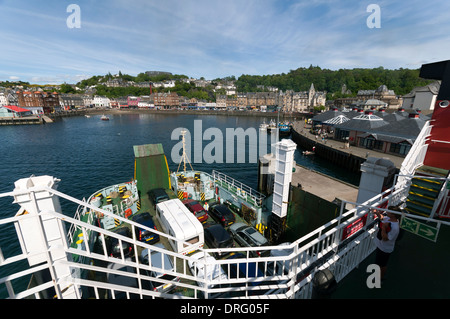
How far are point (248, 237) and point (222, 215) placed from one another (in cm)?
321

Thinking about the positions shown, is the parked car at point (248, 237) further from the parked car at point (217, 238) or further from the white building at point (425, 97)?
the white building at point (425, 97)

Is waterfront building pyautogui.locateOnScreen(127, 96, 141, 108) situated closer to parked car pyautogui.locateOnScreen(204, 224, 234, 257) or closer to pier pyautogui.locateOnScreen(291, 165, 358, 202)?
pier pyautogui.locateOnScreen(291, 165, 358, 202)

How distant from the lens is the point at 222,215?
15844 mm

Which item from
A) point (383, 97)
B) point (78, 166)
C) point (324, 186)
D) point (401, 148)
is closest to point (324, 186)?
A: point (324, 186)

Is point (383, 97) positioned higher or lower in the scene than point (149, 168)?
higher

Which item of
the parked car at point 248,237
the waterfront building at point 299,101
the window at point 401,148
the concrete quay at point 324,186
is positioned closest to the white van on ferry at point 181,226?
the parked car at point 248,237

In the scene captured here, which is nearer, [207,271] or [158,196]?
[207,271]

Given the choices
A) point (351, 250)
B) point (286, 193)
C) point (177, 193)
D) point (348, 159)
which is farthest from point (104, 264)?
point (348, 159)

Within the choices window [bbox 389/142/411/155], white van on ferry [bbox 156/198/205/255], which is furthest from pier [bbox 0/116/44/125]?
window [bbox 389/142/411/155]

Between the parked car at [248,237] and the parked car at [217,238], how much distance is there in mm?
884

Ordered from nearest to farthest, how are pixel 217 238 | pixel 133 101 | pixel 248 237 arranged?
pixel 217 238 → pixel 248 237 → pixel 133 101

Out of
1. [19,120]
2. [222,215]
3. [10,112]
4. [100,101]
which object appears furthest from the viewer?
[100,101]

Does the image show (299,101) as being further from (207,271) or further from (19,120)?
(19,120)

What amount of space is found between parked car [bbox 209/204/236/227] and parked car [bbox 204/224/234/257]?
1.72 metres
